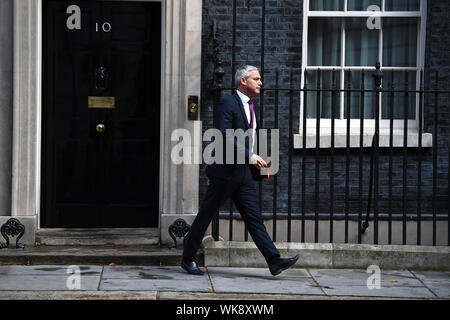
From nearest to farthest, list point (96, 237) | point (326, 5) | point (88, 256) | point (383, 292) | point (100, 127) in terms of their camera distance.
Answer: point (383, 292)
point (88, 256)
point (96, 237)
point (100, 127)
point (326, 5)

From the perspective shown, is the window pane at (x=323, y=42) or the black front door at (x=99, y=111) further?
the window pane at (x=323, y=42)

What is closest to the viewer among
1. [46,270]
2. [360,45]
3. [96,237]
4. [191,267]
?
[191,267]

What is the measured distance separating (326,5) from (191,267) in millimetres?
3371

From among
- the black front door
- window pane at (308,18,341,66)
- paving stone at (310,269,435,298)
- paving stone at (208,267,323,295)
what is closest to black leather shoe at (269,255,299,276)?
paving stone at (208,267,323,295)

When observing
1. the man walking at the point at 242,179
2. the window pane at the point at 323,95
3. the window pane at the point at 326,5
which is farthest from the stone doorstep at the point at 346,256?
the window pane at the point at 326,5

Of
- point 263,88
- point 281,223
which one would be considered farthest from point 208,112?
point 281,223

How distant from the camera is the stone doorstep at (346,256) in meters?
8.87

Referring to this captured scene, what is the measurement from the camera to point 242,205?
825 centimetres

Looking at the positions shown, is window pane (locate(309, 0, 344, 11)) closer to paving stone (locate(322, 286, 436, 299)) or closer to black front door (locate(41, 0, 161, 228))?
black front door (locate(41, 0, 161, 228))

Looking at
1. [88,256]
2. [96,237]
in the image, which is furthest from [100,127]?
[88,256]

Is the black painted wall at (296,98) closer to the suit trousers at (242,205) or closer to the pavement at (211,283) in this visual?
the pavement at (211,283)

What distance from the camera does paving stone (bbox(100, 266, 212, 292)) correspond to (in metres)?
7.82

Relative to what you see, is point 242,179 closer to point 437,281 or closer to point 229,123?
point 229,123

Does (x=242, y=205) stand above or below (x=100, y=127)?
below
